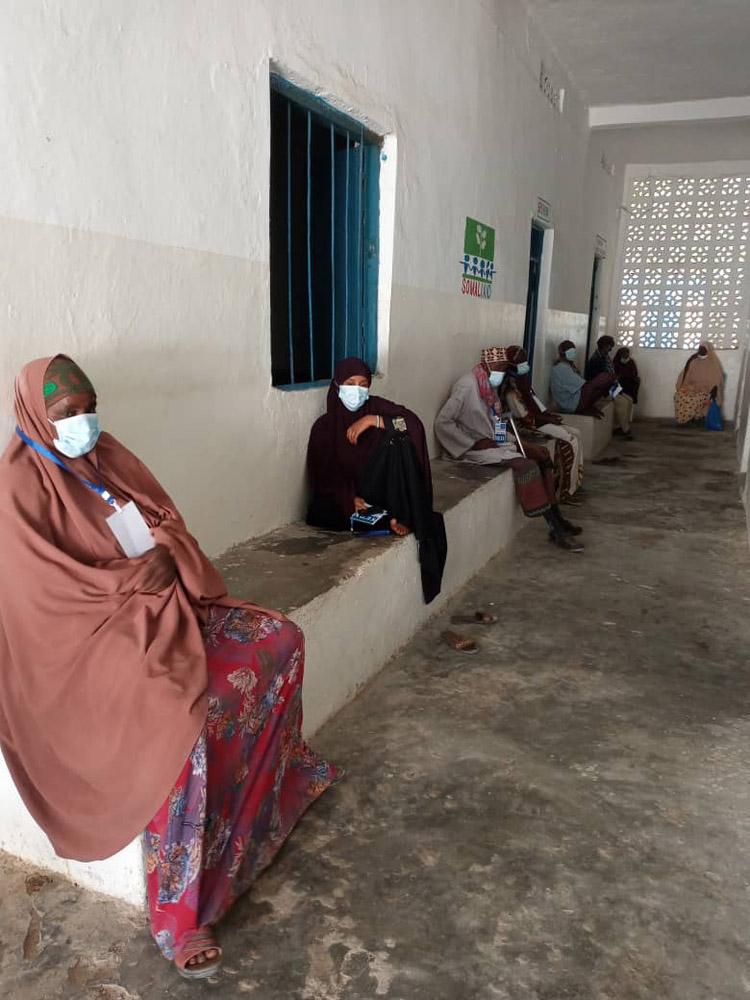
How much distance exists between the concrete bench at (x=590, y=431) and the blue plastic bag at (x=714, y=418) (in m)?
2.84

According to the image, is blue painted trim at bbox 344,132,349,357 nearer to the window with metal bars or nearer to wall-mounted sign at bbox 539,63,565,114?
the window with metal bars

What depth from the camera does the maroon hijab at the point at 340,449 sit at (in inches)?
138

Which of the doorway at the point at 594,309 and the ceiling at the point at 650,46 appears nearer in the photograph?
the ceiling at the point at 650,46

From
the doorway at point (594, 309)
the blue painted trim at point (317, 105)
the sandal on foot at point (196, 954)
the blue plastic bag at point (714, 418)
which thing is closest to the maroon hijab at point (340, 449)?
the blue painted trim at point (317, 105)

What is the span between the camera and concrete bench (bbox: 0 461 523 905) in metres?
2.01

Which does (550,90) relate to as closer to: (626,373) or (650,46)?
(650,46)

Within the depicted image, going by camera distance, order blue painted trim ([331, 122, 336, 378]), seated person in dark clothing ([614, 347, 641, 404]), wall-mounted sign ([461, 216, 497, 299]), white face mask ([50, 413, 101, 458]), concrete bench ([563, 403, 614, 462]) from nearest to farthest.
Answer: white face mask ([50, 413, 101, 458]), blue painted trim ([331, 122, 336, 378]), wall-mounted sign ([461, 216, 497, 299]), concrete bench ([563, 403, 614, 462]), seated person in dark clothing ([614, 347, 641, 404])

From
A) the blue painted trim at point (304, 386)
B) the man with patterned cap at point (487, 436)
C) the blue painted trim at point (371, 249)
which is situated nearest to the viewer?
the blue painted trim at point (304, 386)

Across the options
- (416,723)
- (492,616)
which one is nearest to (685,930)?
(416,723)

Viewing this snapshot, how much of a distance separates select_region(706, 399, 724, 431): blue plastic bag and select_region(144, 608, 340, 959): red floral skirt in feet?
33.8

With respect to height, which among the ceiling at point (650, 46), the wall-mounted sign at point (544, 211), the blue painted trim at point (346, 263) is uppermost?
the ceiling at point (650, 46)

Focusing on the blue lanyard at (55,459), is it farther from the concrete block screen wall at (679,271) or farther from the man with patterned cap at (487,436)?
the concrete block screen wall at (679,271)

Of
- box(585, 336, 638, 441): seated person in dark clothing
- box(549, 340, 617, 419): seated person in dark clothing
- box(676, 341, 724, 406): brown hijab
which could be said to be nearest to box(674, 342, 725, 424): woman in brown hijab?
box(676, 341, 724, 406): brown hijab

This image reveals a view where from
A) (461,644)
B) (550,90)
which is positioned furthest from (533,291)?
(461,644)
